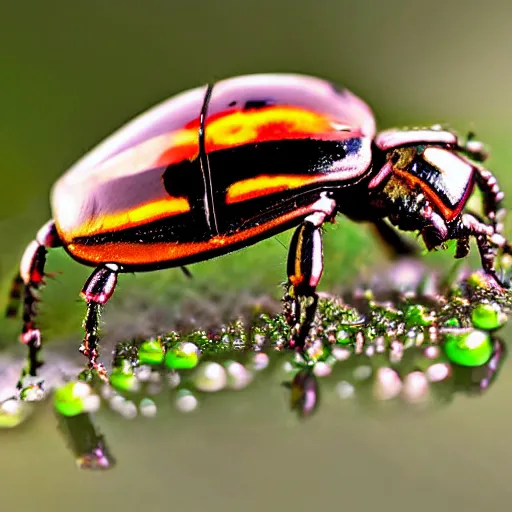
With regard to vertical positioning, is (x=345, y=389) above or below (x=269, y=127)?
below

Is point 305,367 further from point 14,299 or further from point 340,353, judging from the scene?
point 14,299

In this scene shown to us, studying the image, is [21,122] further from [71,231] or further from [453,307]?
[453,307]

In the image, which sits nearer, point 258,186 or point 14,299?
point 258,186

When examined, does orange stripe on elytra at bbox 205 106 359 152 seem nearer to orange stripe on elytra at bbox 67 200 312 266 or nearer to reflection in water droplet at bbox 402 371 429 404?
orange stripe on elytra at bbox 67 200 312 266

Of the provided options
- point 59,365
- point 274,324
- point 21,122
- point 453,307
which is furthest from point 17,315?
point 21,122

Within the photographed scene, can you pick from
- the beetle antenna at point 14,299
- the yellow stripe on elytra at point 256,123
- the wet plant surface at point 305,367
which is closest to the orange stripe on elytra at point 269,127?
the yellow stripe on elytra at point 256,123

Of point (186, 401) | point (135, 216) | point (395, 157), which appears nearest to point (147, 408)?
point (186, 401)

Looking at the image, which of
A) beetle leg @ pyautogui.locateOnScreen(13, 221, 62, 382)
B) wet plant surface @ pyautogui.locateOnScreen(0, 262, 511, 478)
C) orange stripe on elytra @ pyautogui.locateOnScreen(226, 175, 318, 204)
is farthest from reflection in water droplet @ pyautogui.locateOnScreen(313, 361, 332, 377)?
beetle leg @ pyautogui.locateOnScreen(13, 221, 62, 382)
